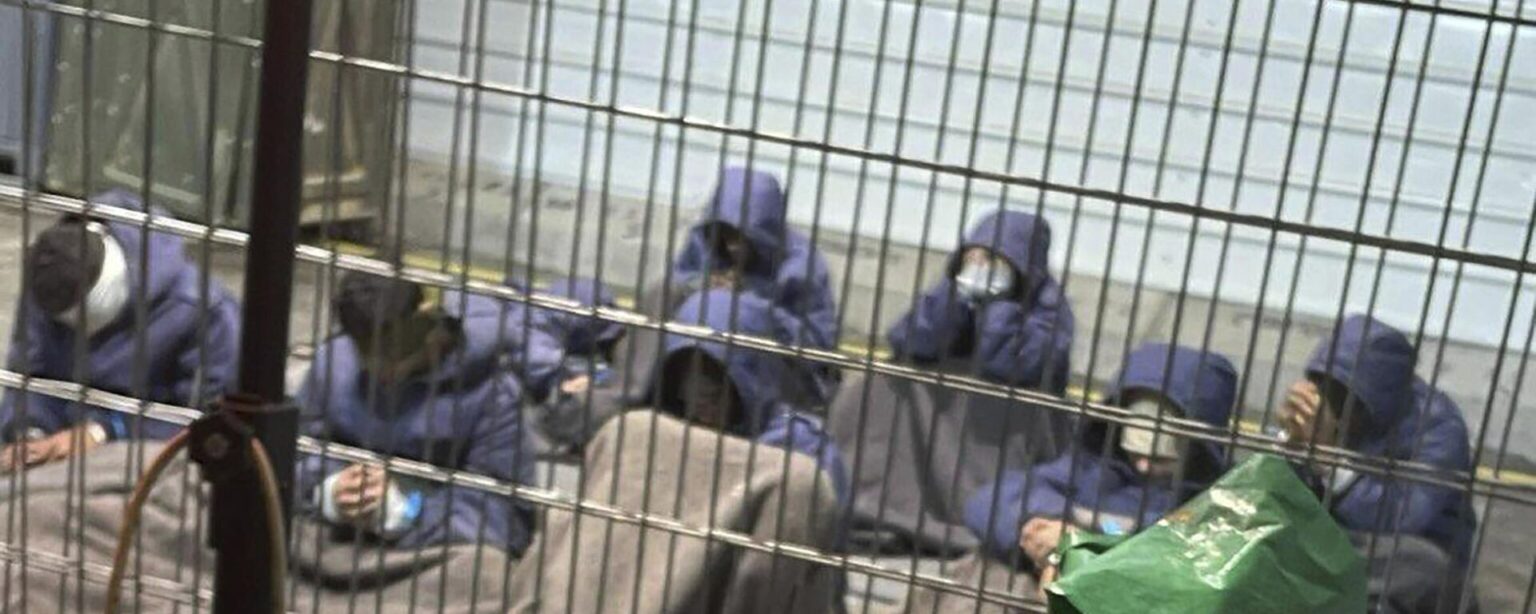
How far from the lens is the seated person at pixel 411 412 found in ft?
5.60

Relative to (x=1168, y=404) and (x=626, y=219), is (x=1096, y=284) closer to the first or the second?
(x=626, y=219)

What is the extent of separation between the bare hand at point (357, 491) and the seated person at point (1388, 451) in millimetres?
817

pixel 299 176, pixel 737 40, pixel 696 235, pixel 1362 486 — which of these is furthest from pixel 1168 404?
pixel 696 235

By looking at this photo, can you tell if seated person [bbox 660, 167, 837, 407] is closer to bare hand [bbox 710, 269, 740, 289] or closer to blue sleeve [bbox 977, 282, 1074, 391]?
bare hand [bbox 710, 269, 740, 289]

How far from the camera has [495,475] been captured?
6.26 feet

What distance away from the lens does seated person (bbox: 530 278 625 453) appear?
5.67 feet

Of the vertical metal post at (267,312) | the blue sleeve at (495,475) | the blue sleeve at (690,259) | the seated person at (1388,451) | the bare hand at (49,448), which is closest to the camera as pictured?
the vertical metal post at (267,312)

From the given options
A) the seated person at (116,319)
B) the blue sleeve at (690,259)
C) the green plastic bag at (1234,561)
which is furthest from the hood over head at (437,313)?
the blue sleeve at (690,259)

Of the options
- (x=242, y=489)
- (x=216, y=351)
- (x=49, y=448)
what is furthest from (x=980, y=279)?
(x=242, y=489)

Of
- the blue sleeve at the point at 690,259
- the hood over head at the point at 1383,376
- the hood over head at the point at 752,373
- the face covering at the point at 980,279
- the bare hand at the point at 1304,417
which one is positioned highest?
the hood over head at the point at 1383,376

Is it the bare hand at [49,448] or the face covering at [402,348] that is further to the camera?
the bare hand at [49,448]

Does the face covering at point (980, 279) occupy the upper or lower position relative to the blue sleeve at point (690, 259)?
upper

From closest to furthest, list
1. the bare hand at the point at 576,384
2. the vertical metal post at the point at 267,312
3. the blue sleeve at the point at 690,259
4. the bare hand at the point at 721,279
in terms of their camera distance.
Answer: the vertical metal post at the point at 267,312, the bare hand at the point at 721,279, the bare hand at the point at 576,384, the blue sleeve at the point at 690,259

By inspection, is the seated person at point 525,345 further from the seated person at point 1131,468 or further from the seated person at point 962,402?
the seated person at point 1131,468
